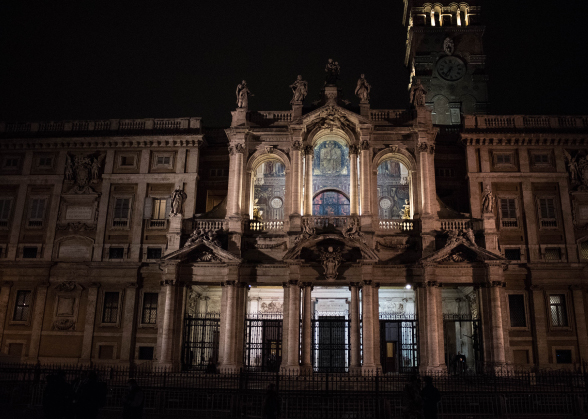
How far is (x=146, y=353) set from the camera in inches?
1299

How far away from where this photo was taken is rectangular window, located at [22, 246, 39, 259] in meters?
35.7

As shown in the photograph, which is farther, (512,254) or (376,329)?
(512,254)

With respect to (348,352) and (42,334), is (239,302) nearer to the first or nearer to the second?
(348,352)

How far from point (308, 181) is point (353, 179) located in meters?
2.96

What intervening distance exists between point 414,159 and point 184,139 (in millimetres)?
15985

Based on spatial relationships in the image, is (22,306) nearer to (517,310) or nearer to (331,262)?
(331,262)

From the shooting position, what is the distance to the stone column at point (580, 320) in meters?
31.8

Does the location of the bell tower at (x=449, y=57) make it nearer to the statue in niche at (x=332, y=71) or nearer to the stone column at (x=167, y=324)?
the statue in niche at (x=332, y=71)

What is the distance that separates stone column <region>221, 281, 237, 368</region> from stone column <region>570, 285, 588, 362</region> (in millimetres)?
21358

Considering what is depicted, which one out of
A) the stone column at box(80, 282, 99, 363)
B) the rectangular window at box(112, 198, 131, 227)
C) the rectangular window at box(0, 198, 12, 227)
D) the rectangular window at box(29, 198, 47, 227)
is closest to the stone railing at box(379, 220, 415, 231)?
the rectangular window at box(112, 198, 131, 227)

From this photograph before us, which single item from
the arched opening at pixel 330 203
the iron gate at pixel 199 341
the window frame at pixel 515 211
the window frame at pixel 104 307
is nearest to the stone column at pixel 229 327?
the iron gate at pixel 199 341

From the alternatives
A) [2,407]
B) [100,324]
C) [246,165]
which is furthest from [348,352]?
[2,407]

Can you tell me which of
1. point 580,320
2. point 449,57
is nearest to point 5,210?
point 580,320

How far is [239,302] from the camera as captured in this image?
31.9 metres
